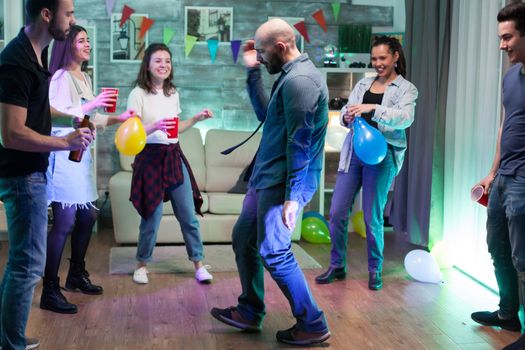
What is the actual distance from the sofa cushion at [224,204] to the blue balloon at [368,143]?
171cm

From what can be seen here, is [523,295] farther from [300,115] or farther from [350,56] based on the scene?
[350,56]

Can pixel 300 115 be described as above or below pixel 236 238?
above

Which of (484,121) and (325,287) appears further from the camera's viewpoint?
(484,121)

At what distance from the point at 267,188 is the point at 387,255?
231cm

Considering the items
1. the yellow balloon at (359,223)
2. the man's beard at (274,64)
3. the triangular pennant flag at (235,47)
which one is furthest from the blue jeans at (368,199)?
the triangular pennant flag at (235,47)

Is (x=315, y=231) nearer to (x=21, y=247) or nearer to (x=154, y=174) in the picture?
(x=154, y=174)

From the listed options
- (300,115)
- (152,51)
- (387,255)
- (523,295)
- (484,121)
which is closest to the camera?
(300,115)

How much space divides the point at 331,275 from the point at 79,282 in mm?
1484

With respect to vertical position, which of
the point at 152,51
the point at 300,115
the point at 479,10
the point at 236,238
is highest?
the point at 479,10

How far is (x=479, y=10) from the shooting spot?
14.9 feet

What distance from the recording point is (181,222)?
162 inches

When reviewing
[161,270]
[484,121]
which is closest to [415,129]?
[484,121]

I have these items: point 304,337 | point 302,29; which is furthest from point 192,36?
point 304,337

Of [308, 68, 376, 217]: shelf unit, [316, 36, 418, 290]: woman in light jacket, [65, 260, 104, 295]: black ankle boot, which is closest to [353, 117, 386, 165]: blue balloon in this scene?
[316, 36, 418, 290]: woman in light jacket
